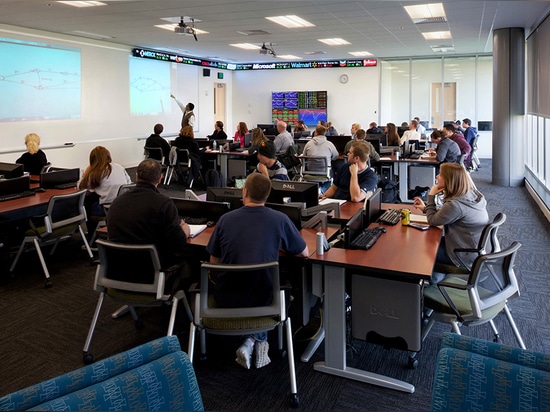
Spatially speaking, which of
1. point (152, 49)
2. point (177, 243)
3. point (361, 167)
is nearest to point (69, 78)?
point (152, 49)

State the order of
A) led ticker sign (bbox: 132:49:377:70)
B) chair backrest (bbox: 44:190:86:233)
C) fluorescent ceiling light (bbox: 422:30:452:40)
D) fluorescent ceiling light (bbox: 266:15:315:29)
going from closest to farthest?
chair backrest (bbox: 44:190:86:233), fluorescent ceiling light (bbox: 266:15:315:29), fluorescent ceiling light (bbox: 422:30:452:40), led ticker sign (bbox: 132:49:377:70)

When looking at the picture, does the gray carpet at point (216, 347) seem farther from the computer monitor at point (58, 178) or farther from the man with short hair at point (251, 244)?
the computer monitor at point (58, 178)

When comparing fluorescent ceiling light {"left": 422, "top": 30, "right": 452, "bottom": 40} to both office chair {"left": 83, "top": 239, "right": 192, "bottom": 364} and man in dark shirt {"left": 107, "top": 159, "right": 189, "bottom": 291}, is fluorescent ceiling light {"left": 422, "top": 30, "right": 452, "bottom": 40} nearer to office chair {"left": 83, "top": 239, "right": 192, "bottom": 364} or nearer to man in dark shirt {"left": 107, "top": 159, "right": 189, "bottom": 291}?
man in dark shirt {"left": 107, "top": 159, "right": 189, "bottom": 291}

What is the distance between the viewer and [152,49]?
481 inches

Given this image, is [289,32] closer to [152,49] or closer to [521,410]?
[152,49]

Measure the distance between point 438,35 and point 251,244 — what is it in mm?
9274

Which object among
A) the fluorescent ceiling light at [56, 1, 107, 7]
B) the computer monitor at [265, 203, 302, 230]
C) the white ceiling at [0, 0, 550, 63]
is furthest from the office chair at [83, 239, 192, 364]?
the fluorescent ceiling light at [56, 1, 107, 7]

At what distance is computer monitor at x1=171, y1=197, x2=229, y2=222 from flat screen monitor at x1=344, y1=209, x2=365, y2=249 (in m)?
0.93

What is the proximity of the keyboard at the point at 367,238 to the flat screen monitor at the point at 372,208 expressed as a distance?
0.81 ft

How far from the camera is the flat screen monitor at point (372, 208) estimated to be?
3639 millimetres

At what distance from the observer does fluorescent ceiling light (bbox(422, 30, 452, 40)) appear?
391 inches

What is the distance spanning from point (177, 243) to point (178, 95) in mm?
11164

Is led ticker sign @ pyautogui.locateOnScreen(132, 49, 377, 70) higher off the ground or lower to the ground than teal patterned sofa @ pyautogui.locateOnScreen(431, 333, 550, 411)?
higher

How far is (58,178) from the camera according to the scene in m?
5.36
